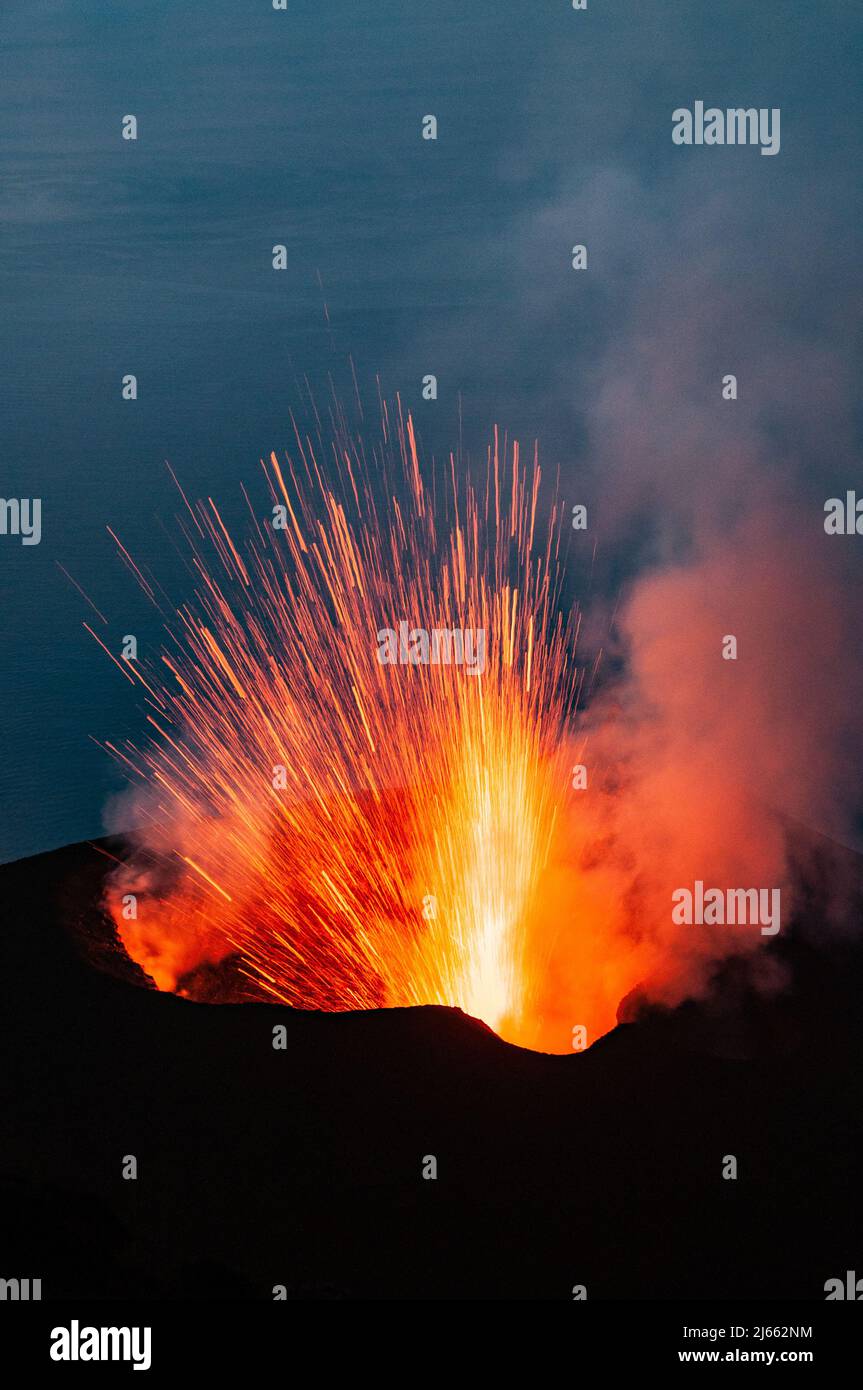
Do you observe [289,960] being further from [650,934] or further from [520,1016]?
[650,934]

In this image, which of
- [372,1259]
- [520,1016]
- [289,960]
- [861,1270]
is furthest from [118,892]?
[861,1270]

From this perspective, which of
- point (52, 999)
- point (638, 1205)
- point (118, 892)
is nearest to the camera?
point (638, 1205)

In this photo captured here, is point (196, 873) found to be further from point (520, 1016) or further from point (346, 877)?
point (520, 1016)

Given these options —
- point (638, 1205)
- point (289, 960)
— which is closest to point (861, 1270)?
point (638, 1205)

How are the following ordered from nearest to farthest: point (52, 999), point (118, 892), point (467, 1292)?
point (467, 1292)
point (52, 999)
point (118, 892)

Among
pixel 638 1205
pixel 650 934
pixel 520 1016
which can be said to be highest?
pixel 650 934
